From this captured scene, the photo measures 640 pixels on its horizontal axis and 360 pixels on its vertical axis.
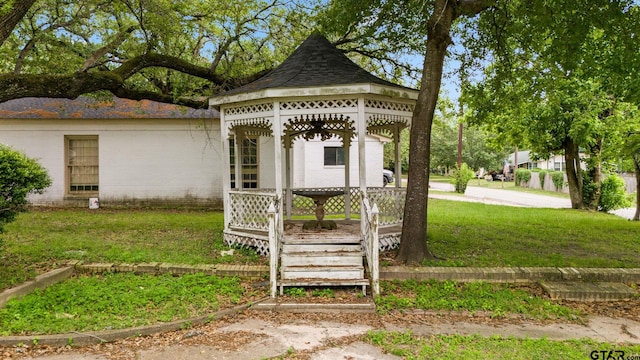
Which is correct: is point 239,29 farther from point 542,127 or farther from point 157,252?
point 542,127

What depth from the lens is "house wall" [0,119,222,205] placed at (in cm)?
1491

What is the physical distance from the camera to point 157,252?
7891 millimetres

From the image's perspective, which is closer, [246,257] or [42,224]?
[246,257]

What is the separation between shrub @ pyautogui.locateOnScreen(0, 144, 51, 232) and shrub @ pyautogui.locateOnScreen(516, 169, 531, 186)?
134 ft

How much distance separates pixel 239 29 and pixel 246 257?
6.58 metres

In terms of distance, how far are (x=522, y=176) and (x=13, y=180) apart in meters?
42.3

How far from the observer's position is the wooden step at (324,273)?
20.6 feet

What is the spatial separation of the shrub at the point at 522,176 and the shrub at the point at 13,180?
40850 millimetres

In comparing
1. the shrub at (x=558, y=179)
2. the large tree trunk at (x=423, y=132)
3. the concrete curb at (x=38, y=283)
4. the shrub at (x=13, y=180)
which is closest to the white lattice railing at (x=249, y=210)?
the large tree trunk at (x=423, y=132)

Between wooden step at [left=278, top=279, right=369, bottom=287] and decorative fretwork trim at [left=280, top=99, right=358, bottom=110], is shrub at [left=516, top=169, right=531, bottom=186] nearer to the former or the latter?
decorative fretwork trim at [left=280, top=99, right=358, bottom=110]

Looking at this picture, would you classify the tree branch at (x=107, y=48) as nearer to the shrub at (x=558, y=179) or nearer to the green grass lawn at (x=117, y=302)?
the green grass lawn at (x=117, y=302)

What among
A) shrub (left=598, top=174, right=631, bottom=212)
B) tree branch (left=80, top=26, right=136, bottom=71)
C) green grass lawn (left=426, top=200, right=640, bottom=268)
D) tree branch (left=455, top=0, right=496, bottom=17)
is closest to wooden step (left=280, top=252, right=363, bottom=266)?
green grass lawn (left=426, top=200, right=640, bottom=268)

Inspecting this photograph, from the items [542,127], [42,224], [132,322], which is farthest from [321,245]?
[542,127]

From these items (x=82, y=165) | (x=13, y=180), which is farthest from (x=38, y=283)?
(x=82, y=165)
